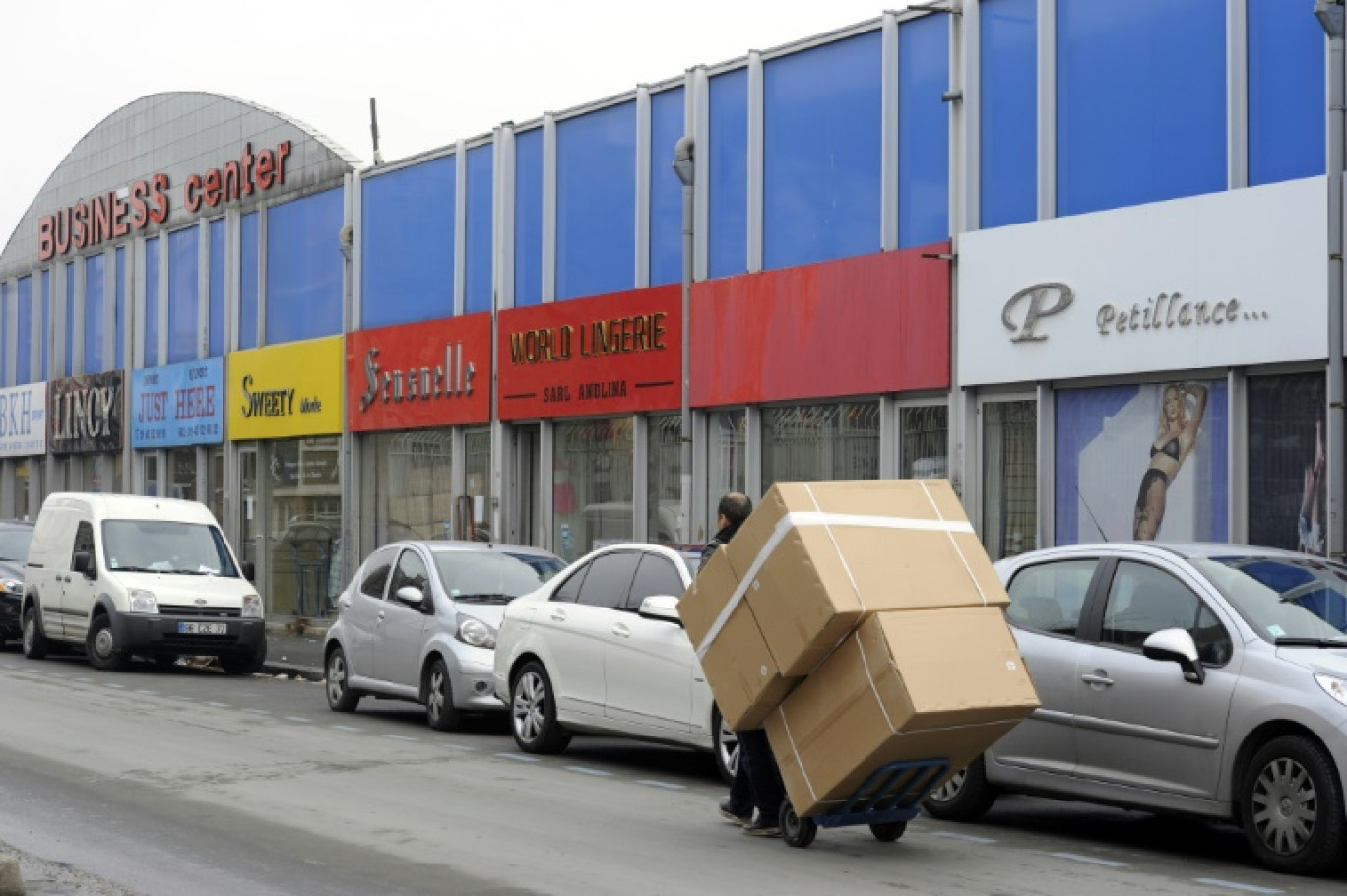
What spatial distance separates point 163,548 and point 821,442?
859cm

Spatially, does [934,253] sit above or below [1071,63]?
below

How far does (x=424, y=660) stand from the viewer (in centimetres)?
1775

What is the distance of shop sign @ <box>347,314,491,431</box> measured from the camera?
93.4 ft

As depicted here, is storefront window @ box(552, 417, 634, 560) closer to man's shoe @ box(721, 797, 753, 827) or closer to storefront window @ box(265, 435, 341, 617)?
storefront window @ box(265, 435, 341, 617)

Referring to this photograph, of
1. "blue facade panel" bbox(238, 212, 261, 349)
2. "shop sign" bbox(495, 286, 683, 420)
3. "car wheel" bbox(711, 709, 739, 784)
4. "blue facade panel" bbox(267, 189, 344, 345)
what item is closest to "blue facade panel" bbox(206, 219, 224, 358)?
"blue facade panel" bbox(238, 212, 261, 349)

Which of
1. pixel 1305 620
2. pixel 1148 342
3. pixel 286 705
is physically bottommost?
pixel 286 705

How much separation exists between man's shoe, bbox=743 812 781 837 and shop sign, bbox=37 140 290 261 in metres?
25.0

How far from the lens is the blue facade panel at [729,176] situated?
23.3m

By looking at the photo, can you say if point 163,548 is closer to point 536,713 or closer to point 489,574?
point 489,574

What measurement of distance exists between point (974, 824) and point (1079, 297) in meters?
7.62

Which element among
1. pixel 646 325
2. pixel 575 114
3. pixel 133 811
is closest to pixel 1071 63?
pixel 646 325

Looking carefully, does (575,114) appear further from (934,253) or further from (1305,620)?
(1305,620)

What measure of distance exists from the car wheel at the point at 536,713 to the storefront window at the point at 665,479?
8532mm

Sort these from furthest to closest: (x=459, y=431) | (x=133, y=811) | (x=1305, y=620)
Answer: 1. (x=459, y=431)
2. (x=133, y=811)
3. (x=1305, y=620)
